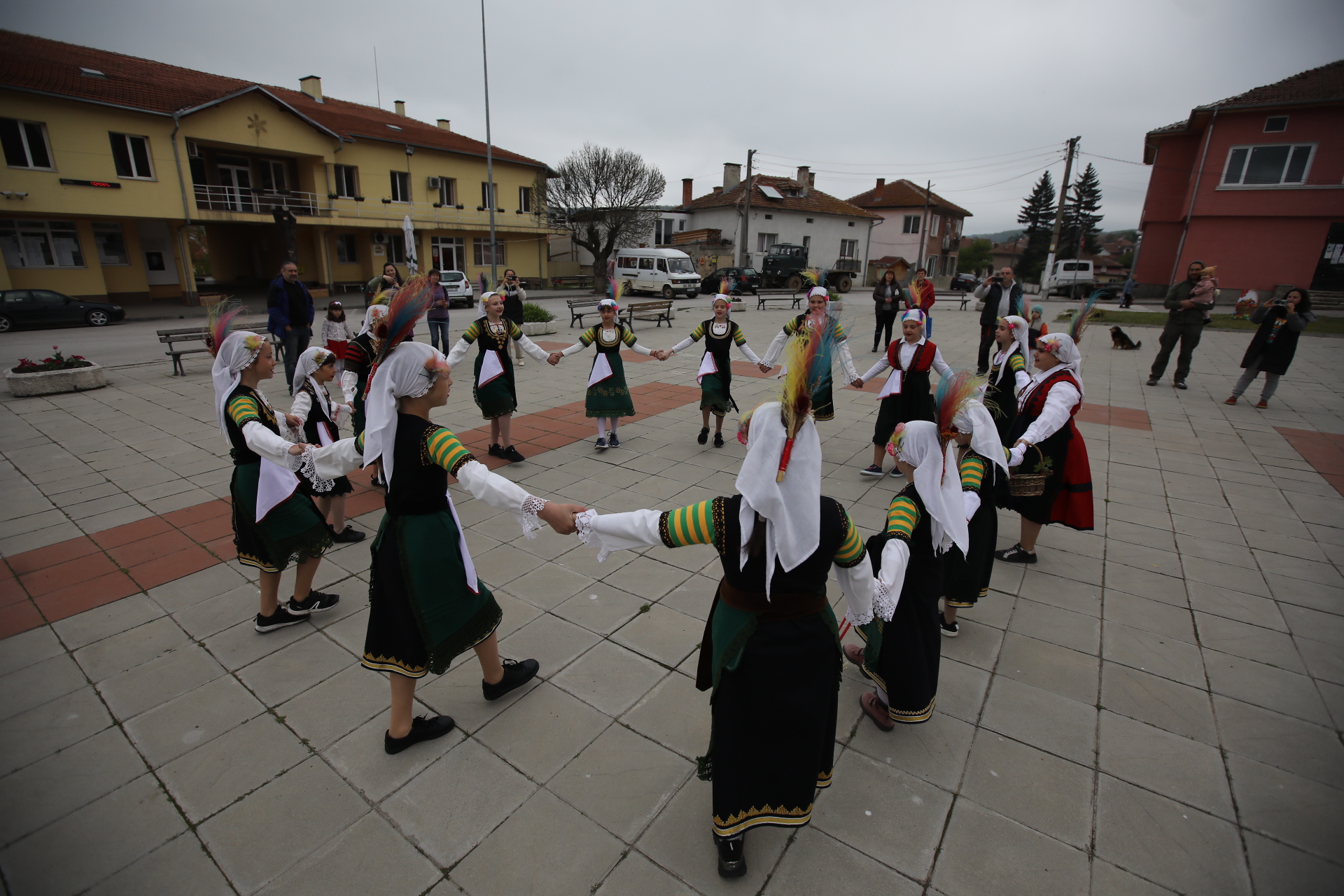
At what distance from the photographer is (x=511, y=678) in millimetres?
3246

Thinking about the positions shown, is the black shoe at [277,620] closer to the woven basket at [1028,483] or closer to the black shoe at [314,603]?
the black shoe at [314,603]

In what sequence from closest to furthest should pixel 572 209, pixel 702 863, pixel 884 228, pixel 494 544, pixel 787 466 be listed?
pixel 787 466
pixel 702 863
pixel 494 544
pixel 572 209
pixel 884 228

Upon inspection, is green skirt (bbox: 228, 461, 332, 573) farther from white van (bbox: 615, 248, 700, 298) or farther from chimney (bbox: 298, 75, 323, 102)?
chimney (bbox: 298, 75, 323, 102)

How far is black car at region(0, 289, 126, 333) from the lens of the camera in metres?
16.6

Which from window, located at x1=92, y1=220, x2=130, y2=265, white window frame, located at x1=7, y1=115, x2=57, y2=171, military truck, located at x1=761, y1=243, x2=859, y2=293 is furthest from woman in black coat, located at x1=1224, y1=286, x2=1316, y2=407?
window, located at x1=92, y1=220, x2=130, y2=265

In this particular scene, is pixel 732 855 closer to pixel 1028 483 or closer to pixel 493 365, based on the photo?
pixel 1028 483

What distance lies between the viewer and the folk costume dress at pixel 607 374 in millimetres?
7086

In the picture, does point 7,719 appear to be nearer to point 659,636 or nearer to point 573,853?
point 573,853

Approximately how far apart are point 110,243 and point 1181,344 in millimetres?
31955

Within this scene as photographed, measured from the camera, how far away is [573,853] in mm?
2393

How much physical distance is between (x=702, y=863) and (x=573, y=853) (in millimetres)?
504

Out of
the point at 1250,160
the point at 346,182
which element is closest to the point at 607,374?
the point at 346,182

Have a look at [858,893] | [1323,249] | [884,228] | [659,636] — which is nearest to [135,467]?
[659,636]

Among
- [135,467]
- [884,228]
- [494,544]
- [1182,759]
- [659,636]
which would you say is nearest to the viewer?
[1182,759]
